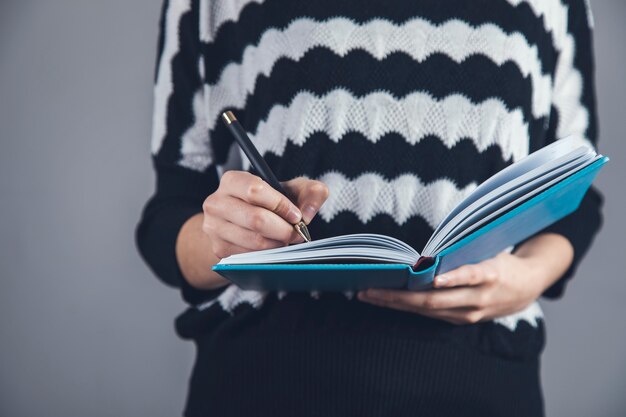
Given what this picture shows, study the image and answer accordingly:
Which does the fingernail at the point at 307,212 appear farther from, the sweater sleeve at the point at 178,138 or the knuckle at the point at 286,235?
the sweater sleeve at the point at 178,138

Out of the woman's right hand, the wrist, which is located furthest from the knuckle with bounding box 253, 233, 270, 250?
the wrist

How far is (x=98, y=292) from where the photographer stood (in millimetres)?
1213

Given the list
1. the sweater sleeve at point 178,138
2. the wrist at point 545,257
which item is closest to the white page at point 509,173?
the wrist at point 545,257

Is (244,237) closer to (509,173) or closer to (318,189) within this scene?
(318,189)

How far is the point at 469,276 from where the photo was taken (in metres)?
0.58

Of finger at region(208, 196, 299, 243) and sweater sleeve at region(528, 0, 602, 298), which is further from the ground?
sweater sleeve at region(528, 0, 602, 298)

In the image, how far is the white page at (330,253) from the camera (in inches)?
17.6

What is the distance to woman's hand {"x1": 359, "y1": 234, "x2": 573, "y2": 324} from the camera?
1.93ft

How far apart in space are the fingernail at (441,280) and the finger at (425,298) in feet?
0.15

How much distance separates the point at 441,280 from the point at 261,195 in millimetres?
193

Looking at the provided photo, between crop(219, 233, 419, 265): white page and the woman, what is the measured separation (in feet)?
0.43

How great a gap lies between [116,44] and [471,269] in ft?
3.02

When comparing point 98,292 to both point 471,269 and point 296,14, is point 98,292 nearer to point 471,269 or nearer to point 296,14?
point 296,14

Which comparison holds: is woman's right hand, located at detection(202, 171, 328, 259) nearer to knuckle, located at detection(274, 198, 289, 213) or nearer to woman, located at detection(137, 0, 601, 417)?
knuckle, located at detection(274, 198, 289, 213)
